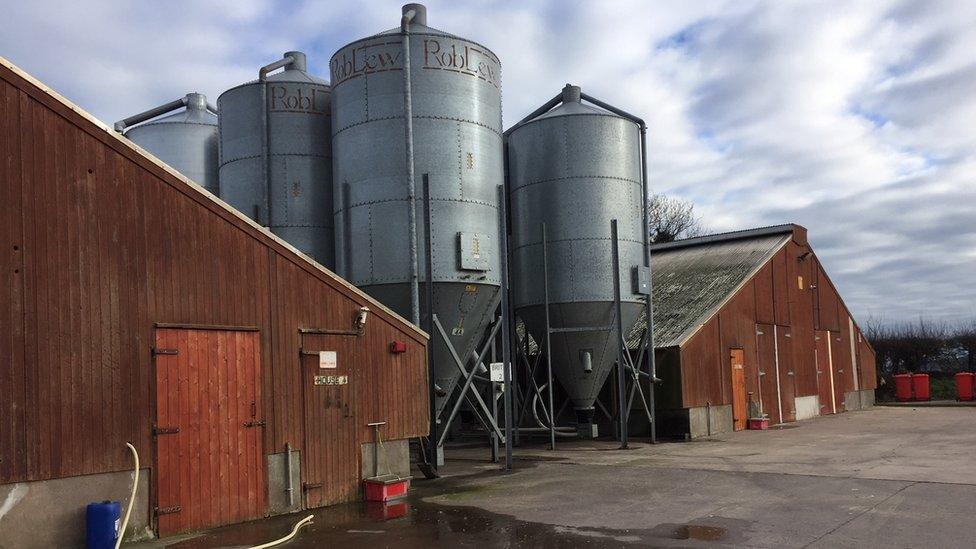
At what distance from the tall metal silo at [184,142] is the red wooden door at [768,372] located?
18.0 meters

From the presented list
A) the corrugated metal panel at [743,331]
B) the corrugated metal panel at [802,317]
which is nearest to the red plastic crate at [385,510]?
the corrugated metal panel at [743,331]

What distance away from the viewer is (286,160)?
691 inches

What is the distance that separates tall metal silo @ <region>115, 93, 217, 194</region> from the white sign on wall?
29.3ft

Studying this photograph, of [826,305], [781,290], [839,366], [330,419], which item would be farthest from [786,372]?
[330,419]

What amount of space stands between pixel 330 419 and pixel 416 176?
5.09m

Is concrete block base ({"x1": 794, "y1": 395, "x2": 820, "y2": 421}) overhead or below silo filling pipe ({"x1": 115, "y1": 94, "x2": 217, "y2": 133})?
below

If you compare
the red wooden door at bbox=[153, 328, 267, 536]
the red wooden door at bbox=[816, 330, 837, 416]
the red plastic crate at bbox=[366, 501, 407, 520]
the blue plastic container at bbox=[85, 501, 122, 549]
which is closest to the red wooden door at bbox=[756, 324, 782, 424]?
the red wooden door at bbox=[816, 330, 837, 416]

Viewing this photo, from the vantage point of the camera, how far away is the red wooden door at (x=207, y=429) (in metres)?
10.7

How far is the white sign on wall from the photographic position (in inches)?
512

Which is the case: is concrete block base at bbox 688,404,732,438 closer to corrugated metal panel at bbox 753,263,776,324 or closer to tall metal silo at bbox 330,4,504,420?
corrugated metal panel at bbox 753,263,776,324

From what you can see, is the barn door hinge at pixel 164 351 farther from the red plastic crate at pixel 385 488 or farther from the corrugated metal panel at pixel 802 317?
the corrugated metal panel at pixel 802 317

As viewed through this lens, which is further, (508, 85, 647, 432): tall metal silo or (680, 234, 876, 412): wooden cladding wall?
(680, 234, 876, 412): wooden cladding wall


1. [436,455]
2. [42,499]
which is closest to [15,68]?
[42,499]

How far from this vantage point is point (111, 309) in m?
10.2
